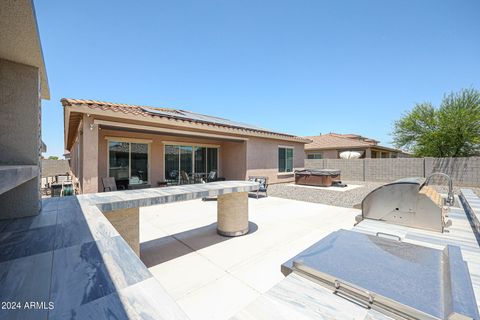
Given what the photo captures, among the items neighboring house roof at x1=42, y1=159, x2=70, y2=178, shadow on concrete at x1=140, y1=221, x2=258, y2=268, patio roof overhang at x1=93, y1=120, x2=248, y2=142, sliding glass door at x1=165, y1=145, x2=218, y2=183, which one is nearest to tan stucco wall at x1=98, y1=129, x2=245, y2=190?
sliding glass door at x1=165, y1=145, x2=218, y2=183

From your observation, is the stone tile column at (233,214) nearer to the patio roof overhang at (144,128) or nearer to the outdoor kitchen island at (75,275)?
the outdoor kitchen island at (75,275)

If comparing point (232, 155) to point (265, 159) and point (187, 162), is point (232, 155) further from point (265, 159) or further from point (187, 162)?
point (187, 162)

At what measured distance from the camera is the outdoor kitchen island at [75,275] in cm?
83

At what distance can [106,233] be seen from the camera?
5.77 ft

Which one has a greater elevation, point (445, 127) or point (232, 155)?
point (445, 127)

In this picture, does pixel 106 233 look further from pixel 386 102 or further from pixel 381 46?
pixel 386 102

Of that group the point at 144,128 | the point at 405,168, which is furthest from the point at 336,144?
the point at 144,128

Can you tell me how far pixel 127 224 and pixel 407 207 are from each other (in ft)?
15.9

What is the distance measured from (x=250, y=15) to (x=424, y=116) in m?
18.9

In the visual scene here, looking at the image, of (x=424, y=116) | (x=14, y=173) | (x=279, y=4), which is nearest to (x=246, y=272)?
(x=14, y=173)

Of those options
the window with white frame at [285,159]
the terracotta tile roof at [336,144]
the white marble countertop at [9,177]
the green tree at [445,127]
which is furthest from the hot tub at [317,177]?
the white marble countertop at [9,177]

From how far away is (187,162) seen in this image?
39.4 feet

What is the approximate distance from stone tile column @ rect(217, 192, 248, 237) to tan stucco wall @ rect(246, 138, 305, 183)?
23.3 feet

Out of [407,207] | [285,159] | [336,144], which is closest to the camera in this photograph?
[407,207]
